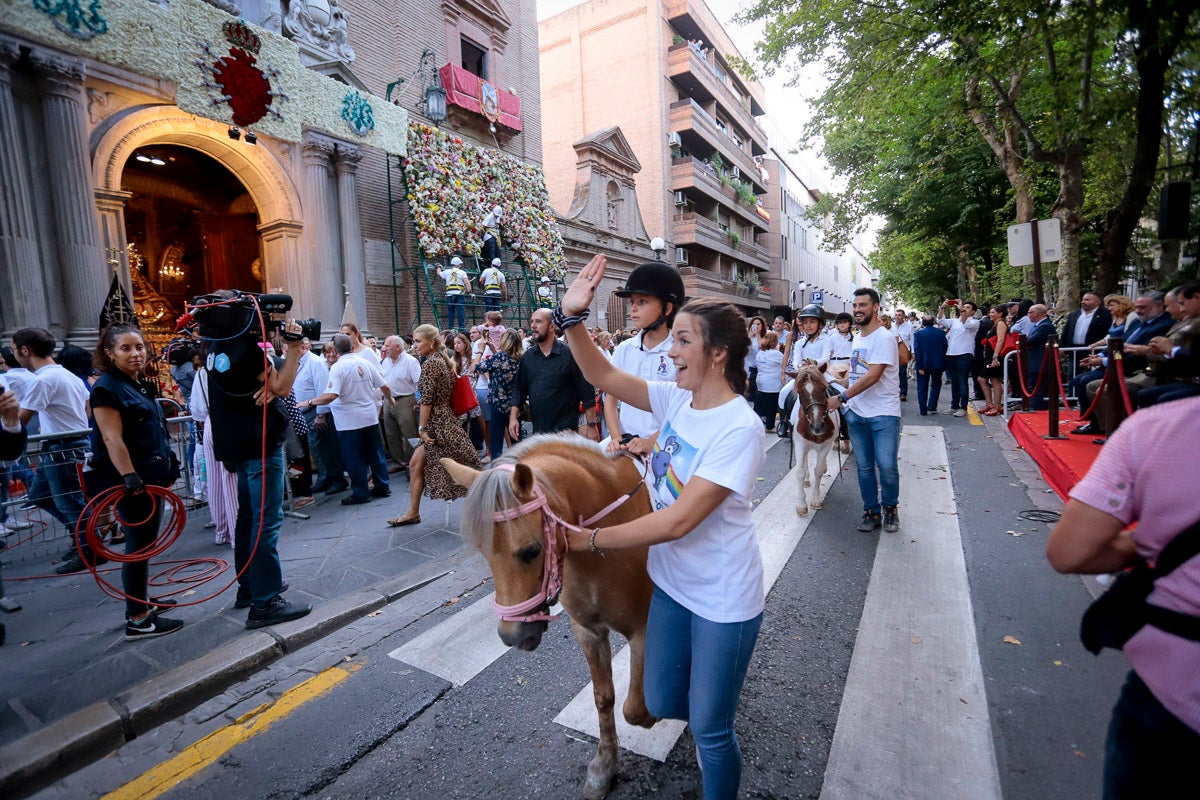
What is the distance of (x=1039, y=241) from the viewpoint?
32.8 feet

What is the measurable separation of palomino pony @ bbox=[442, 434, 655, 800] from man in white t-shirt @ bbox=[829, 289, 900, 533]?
3343mm

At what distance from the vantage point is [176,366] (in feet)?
25.5

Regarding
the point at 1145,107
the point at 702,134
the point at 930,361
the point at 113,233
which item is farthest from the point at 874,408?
the point at 702,134

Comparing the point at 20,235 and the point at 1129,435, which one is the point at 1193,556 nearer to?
the point at 1129,435

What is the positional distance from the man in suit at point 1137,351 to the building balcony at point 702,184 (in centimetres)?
2551

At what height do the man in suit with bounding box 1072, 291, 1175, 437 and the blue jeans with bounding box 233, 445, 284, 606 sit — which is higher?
the man in suit with bounding box 1072, 291, 1175, 437

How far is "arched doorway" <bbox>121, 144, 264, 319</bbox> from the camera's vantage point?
13742 mm

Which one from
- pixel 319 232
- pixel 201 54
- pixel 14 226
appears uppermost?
pixel 201 54

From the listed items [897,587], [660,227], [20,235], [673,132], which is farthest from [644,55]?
[897,587]

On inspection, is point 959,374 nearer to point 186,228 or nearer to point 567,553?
point 567,553

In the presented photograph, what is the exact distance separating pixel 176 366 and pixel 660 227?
25440 millimetres

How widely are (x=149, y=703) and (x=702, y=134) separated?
3383cm

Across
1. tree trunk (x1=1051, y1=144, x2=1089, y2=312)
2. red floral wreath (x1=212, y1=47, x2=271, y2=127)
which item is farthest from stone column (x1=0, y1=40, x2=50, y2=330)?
tree trunk (x1=1051, y1=144, x2=1089, y2=312)

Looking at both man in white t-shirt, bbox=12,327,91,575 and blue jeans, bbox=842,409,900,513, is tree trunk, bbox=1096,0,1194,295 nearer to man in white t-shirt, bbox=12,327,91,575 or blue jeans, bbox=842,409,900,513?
blue jeans, bbox=842,409,900,513
